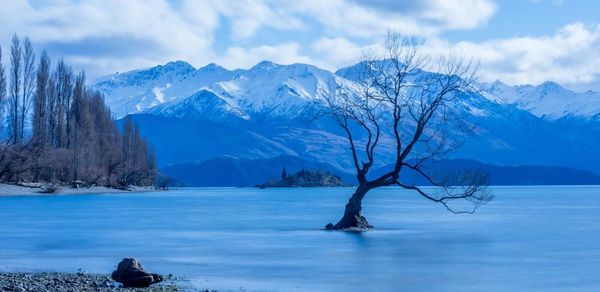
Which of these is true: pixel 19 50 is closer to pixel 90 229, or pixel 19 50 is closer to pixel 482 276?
pixel 90 229

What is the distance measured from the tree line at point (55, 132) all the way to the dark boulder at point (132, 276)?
213ft

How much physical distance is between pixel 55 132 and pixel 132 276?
282ft

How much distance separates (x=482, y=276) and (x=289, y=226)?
2256 cm

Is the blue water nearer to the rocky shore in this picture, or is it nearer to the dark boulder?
the rocky shore

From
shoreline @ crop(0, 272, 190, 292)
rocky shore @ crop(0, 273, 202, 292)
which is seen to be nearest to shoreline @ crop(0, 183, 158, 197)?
shoreline @ crop(0, 272, 190, 292)

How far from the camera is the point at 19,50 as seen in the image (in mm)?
95250

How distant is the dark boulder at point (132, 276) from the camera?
66.8 feet

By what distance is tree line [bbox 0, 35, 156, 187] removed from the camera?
87375 millimetres

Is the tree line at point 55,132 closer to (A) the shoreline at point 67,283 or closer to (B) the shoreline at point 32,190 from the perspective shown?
(B) the shoreline at point 32,190

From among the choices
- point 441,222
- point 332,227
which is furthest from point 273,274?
point 441,222

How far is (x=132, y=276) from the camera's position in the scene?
20.4m

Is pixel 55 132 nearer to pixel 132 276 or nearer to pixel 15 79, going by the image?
pixel 15 79

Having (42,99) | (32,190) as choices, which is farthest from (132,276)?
(42,99)

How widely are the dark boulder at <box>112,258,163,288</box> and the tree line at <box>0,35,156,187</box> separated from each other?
213 ft
